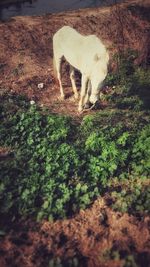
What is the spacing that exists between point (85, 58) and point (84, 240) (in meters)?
3.98

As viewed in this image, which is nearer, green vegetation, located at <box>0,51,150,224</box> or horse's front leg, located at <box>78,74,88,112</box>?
A: green vegetation, located at <box>0,51,150,224</box>

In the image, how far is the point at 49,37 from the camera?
10938 mm

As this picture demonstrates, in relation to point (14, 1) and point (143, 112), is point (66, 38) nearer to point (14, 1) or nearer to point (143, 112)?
point (143, 112)

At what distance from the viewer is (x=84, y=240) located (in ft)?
17.2

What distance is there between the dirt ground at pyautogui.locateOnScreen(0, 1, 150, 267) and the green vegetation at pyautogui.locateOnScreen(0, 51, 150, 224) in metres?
0.26

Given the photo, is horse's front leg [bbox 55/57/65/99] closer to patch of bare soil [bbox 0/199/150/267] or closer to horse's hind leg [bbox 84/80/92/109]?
Result: horse's hind leg [bbox 84/80/92/109]

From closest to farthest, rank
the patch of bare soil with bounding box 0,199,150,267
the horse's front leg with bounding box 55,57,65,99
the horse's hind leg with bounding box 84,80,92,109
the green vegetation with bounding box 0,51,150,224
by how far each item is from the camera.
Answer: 1. the patch of bare soil with bounding box 0,199,150,267
2. the green vegetation with bounding box 0,51,150,224
3. the horse's hind leg with bounding box 84,80,92,109
4. the horse's front leg with bounding box 55,57,65,99

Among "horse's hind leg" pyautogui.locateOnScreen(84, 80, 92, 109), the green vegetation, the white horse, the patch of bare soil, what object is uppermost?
the white horse

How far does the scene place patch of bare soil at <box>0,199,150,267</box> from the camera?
4.93 metres

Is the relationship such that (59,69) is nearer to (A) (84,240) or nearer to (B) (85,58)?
(B) (85,58)

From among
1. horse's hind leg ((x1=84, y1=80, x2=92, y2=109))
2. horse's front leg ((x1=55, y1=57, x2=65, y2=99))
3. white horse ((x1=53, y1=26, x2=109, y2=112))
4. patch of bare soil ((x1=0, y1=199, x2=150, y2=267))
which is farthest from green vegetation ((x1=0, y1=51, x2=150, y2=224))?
horse's front leg ((x1=55, y1=57, x2=65, y2=99))

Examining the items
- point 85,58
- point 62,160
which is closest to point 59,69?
point 85,58

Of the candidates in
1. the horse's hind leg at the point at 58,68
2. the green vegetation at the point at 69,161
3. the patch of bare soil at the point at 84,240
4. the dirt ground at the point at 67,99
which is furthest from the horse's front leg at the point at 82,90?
the patch of bare soil at the point at 84,240

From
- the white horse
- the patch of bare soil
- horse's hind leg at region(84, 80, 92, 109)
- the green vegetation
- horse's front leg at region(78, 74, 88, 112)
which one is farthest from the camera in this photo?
horse's hind leg at region(84, 80, 92, 109)
